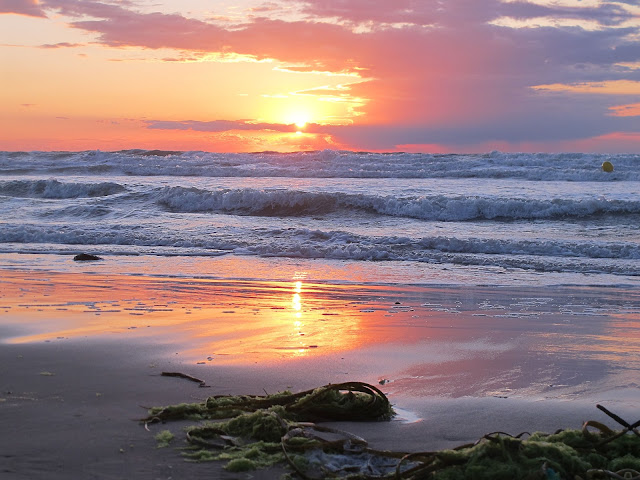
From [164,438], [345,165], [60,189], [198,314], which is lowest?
[198,314]

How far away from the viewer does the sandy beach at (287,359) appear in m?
3.44

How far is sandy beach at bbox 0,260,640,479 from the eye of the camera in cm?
344

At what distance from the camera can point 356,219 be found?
18859 millimetres

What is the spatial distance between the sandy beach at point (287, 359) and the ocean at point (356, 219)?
2.06 metres

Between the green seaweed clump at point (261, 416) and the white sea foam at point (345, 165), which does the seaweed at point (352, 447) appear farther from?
the white sea foam at point (345, 165)

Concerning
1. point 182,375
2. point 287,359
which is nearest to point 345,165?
point 287,359

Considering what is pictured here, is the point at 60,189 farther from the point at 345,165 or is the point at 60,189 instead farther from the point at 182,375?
the point at 182,375

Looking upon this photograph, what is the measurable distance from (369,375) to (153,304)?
343 centimetres

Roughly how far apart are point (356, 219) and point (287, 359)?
Result: 1392cm

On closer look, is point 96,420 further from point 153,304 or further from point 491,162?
point 491,162

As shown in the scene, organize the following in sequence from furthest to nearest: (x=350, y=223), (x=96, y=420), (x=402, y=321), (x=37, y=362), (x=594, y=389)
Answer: (x=350, y=223), (x=402, y=321), (x=37, y=362), (x=594, y=389), (x=96, y=420)

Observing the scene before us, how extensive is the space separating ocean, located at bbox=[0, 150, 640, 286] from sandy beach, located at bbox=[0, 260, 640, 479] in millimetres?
2065

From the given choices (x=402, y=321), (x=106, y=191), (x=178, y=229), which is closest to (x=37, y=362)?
(x=402, y=321)

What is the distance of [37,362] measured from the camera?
484cm
